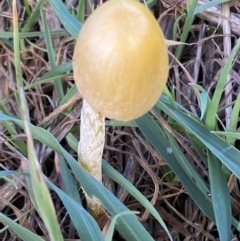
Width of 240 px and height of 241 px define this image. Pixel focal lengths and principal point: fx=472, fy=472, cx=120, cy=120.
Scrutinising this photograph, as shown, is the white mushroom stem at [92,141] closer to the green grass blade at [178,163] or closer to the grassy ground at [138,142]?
the grassy ground at [138,142]

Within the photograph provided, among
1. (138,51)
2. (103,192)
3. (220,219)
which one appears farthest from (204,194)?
(138,51)

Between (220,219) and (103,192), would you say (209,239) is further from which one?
(103,192)

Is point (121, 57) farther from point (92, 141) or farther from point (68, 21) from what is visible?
point (68, 21)

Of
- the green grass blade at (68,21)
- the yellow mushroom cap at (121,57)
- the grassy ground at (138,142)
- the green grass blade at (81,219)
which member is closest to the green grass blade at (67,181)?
the grassy ground at (138,142)

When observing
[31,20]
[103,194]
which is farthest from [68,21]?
[103,194]

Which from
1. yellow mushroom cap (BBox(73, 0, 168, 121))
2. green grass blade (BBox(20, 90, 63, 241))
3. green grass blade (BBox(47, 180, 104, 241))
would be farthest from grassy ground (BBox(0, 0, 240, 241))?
yellow mushroom cap (BBox(73, 0, 168, 121))

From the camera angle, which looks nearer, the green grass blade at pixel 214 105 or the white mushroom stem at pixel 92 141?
the white mushroom stem at pixel 92 141

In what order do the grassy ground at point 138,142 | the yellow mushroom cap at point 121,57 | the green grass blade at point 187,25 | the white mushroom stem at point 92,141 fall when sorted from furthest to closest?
the green grass blade at point 187,25
the grassy ground at point 138,142
the white mushroom stem at point 92,141
the yellow mushroom cap at point 121,57
